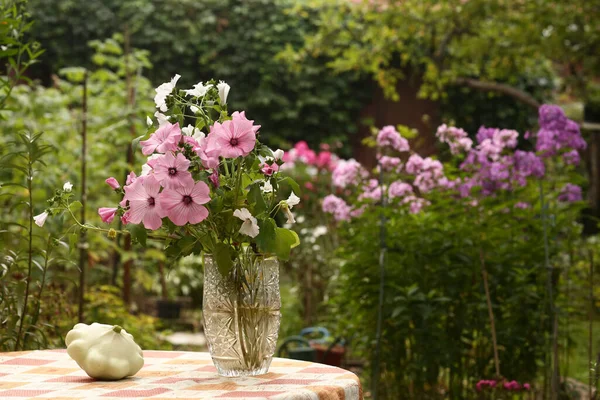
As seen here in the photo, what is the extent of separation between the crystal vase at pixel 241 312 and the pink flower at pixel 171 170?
20 centimetres

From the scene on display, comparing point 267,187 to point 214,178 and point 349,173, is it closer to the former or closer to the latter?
point 214,178

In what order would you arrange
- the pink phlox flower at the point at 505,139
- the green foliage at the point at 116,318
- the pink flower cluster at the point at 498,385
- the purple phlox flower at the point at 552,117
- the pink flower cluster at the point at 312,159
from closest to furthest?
the pink flower cluster at the point at 498,385 < the purple phlox flower at the point at 552,117 < the pink phlox flower at the point at 505,139 < the green foliage at the point at 116,318 < the pink flower cluster at the point at 312,159

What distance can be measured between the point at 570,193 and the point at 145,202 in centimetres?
263

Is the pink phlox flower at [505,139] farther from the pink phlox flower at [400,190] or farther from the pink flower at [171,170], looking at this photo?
the pink flower at [171,170]

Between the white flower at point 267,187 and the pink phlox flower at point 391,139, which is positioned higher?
the pink phlox flower at point 391,139

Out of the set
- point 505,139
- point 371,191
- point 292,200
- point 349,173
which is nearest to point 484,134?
point 505,139

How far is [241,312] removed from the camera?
5.81 ft

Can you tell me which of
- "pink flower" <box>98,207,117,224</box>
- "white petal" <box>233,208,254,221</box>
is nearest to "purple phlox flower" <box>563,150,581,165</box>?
"white petal" <box>233,208,254,221</box>

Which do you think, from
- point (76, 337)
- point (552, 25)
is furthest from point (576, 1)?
point (76, 337)

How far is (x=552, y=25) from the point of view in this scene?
743 centimetres

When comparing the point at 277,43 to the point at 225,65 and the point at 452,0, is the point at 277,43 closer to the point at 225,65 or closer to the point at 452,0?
the point at 225,65

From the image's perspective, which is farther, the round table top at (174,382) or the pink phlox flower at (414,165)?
the pink phlox flower at (414,165)

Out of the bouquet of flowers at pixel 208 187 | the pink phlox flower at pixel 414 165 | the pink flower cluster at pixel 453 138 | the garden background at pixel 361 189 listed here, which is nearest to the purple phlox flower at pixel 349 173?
the garden background at pixel 361 189

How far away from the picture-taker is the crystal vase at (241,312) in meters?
1.77
